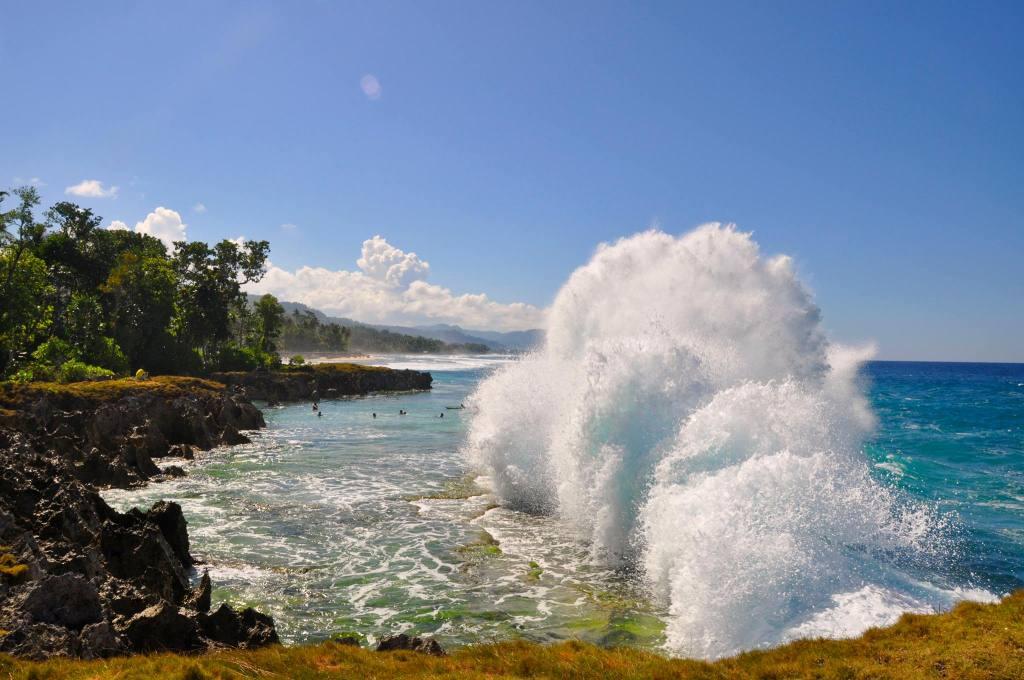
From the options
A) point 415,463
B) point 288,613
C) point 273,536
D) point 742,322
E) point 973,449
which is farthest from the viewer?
point 973,449

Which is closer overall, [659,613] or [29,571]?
[29,571]

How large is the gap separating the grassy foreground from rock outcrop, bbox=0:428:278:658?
89 cm

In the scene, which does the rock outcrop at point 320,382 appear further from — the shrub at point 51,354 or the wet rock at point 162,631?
the wet rock at point 162,631

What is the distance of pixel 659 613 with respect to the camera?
1306 centimetres

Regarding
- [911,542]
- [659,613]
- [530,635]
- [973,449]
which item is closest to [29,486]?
[530,635]

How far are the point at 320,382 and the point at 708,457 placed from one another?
7782cm

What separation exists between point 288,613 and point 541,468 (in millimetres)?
12881

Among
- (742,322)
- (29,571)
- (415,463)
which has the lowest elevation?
(415,463)

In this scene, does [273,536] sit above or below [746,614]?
below

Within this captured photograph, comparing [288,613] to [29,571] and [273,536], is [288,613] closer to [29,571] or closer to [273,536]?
[29,571]

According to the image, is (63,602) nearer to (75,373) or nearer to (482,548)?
(482,548)

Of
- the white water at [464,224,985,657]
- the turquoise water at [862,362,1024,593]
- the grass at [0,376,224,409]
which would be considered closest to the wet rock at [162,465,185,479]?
the grass at [0,376,224,409]

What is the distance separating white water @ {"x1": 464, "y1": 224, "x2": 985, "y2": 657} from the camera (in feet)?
39.8

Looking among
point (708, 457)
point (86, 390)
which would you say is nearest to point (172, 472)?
point (86, 390)
